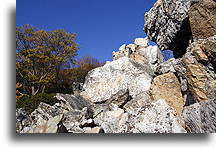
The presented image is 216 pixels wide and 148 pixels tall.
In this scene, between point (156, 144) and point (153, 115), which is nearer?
point (156, 144)

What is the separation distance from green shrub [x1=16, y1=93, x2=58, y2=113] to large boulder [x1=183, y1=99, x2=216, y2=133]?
2.44 metres

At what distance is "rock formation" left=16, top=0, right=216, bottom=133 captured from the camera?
3430 mm

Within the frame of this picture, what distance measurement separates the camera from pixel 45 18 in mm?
4039

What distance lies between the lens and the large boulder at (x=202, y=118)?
3137mm

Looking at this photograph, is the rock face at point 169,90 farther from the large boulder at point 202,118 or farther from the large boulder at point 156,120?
the large boulder at point 202,118

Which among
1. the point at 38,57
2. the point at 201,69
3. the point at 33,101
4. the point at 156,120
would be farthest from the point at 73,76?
the point at 201,69

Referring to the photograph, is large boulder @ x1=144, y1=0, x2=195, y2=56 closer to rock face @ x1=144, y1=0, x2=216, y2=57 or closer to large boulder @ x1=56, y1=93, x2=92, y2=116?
rock face @ x1=144, y1=0, x2=216, y2=57

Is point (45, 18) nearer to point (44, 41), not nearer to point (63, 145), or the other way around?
point (44, 41)

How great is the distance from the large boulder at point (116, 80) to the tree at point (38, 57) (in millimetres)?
653

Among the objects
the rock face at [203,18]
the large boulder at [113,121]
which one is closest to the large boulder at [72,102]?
the large boulder at [113,121]

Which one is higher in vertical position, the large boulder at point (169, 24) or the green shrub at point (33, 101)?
the large boulder at point (169, 24)

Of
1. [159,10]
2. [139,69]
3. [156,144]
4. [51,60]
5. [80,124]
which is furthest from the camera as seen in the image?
[139,69]
